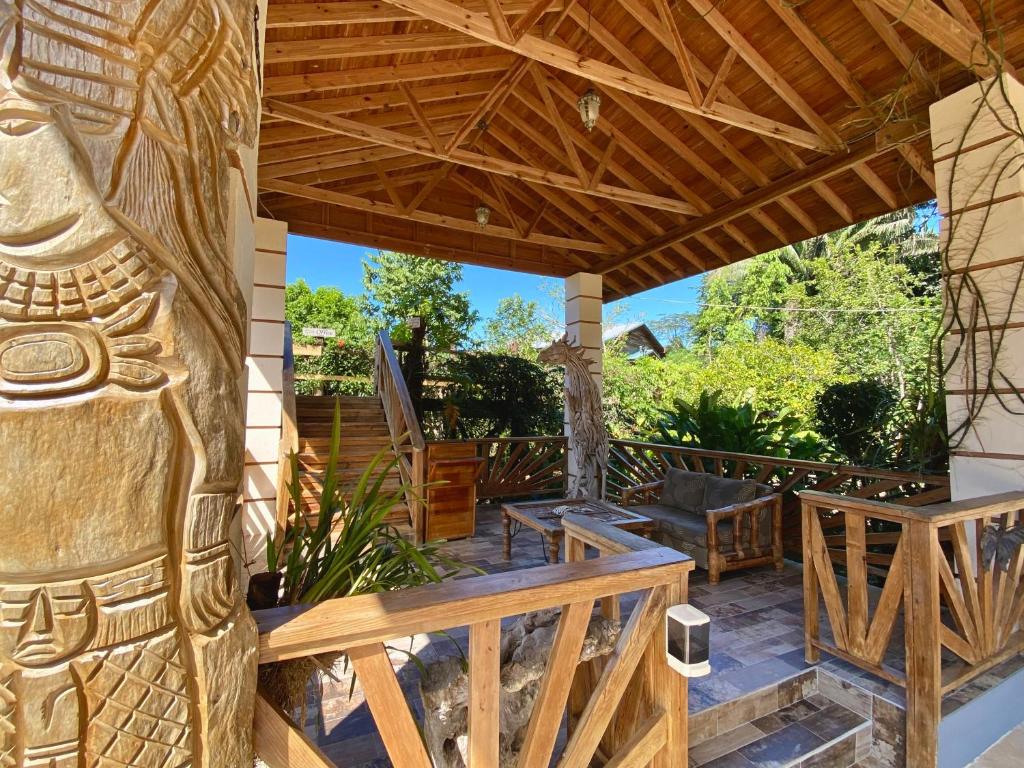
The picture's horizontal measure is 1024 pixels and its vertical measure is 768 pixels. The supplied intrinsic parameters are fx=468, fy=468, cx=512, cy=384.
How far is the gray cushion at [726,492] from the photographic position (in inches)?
148

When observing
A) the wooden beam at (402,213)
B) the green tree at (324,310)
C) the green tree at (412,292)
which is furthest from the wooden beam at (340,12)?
the green tree at (324,310)

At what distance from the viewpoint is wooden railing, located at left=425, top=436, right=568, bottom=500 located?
6434 mm

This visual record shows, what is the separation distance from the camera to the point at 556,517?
3.86 m

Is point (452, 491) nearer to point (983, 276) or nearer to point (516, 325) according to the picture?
point (983, 276)

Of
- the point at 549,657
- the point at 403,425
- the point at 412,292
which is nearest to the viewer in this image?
the point at 549,657

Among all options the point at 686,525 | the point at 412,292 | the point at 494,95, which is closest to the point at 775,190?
the point at 494,95

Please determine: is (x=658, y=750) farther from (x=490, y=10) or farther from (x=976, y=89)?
(x=976, y=89)

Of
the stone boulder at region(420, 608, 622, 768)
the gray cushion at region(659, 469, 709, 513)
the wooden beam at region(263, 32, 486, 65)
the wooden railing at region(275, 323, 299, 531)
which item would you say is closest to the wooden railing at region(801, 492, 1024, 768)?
the stone boulder at region(420, 608, 622, 768)

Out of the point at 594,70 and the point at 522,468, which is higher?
the point at 594,70

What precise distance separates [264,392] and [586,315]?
11.8ft

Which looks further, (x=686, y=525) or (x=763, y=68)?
(x=686, y=525)

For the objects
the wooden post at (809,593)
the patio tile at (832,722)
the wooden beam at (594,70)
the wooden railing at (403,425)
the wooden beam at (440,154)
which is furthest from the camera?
the wooden railing at (403,425)

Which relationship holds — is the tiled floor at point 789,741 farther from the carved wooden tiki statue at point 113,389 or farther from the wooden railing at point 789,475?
the carved wooden tiki statue at point 113,389

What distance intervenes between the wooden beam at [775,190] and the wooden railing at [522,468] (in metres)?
2.97
